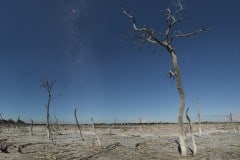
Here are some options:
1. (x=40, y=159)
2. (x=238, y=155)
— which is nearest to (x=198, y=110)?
(x=238, y=155)

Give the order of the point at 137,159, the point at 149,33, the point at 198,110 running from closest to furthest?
the point at 137,159, the point at 149,33, the point at 198,110

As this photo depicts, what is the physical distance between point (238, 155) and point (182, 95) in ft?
17.8

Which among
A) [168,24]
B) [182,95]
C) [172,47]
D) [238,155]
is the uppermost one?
[168,24]

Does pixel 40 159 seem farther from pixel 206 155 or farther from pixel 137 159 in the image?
pixel 206 155

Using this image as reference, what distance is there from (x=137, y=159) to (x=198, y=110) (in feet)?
114

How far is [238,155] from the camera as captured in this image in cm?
2258

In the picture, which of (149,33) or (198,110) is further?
(198,110)

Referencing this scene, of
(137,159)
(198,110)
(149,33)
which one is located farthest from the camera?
(198,110)

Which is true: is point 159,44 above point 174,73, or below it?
above

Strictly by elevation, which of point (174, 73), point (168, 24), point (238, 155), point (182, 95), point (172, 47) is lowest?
point (238, 155)

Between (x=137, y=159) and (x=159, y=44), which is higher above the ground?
(x=159, y=44)

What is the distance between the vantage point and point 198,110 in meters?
54.4

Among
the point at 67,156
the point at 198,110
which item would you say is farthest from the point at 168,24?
the point at 198,110

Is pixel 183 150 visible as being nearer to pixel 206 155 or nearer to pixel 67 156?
pixel 206 155
